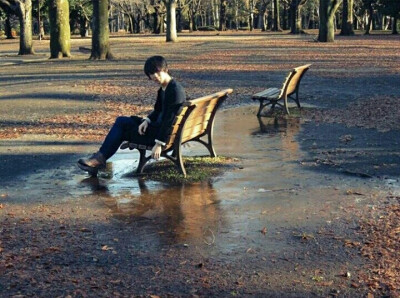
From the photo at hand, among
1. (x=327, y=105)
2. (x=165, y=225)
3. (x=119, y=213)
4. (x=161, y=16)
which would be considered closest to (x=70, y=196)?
(x=119, y=213)

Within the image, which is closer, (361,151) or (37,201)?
(37,201)

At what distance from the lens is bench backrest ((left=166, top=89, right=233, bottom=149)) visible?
833cm

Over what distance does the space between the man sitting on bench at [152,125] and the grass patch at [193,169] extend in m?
0.37

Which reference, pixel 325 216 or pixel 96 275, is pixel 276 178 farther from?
pixel 96 275

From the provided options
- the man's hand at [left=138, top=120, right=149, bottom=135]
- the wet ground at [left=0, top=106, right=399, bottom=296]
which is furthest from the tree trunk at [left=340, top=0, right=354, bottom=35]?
the man's hand at [left=138, top=120, right=149, bottom=135]

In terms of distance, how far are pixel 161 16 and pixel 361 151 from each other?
7914 cm

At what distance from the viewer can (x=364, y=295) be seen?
4902mm

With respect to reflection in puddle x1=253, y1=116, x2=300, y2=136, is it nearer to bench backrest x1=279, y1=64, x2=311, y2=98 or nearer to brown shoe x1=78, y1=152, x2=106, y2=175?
bench backrest x1=279, y1=64, x2=311, y2=98

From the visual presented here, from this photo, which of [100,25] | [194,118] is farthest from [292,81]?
[100,25]

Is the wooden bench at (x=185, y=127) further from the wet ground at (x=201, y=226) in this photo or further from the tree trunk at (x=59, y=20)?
the tree trunk at (x=59, y=20)

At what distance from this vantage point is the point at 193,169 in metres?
8.82

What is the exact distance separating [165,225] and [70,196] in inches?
61.7

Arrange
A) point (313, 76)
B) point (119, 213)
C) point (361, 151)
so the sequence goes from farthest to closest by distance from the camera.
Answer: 1. point (313, 76)
2. point (361, 151)
3. point (119, 213)

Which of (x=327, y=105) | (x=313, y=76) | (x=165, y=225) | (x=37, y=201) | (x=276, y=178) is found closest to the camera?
(x=165, y=225)
